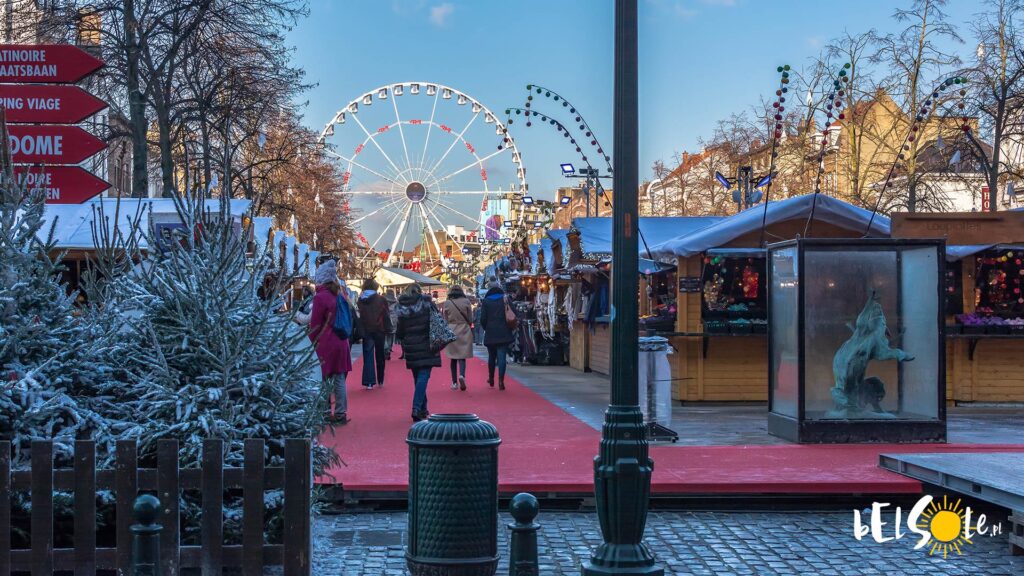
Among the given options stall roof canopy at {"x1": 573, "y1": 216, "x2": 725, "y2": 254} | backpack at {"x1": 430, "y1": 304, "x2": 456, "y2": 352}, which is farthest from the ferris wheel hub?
backpack at {"x1": 430, "y1": 304, "x2": 456, "y2": 352}

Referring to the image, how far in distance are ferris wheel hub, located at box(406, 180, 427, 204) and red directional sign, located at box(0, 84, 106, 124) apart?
57.8m

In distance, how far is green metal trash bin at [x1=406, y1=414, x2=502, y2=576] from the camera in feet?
22.4

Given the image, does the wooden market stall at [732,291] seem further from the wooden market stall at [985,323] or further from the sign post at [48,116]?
the sign post at [48,116]

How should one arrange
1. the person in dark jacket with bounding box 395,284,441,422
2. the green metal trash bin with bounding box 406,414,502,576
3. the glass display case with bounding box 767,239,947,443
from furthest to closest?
the person in dark jacket with bounding box 395,284,441,422
the glass display case with bounding box 767,239,947,443
the green metal trash bin with bounding box 406,414,502,576

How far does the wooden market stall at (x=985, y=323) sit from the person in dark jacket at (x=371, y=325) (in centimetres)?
962

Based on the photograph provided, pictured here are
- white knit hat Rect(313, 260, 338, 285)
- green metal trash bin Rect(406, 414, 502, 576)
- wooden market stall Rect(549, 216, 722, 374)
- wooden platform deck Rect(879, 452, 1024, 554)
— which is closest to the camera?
green metal trash bin Rect(406, 414, 502, 576)

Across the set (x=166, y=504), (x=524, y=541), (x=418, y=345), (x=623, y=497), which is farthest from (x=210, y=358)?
(x=418, y=345)

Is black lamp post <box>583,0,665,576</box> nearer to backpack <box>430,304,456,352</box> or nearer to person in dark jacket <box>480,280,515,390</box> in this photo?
backpack <box>430,304,456,352</box>

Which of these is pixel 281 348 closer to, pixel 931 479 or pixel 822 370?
pixel 931 479

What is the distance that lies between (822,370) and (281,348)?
7.64 meters

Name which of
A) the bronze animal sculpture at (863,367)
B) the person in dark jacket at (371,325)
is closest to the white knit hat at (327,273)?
the bronze animal sculpture at (863,367)

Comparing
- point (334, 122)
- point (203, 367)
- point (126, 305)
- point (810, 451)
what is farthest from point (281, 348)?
point (334, 122)

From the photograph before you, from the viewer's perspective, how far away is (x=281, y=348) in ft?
25.3

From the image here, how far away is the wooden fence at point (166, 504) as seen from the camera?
6133mm
